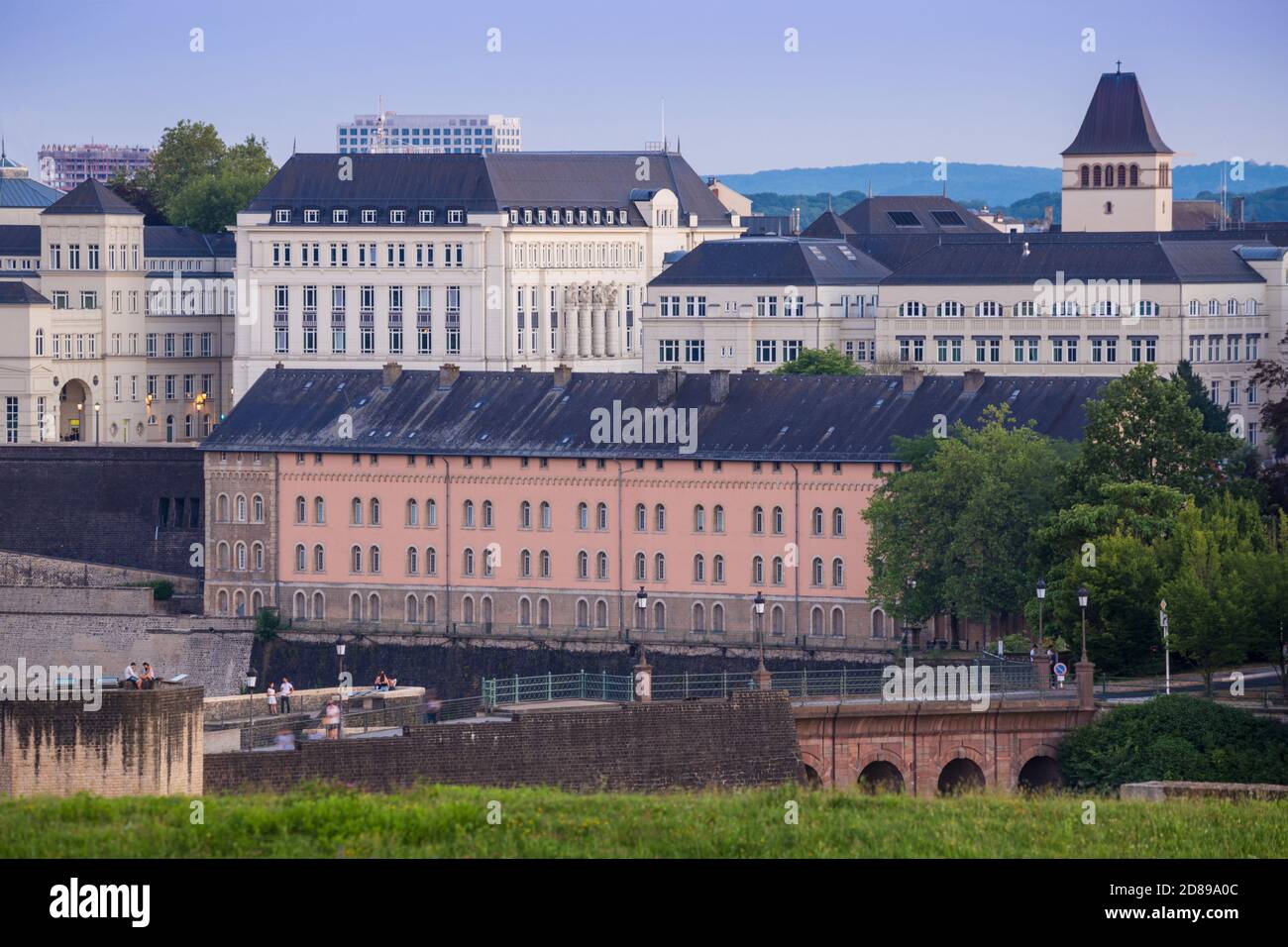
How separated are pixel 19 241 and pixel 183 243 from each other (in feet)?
22.5

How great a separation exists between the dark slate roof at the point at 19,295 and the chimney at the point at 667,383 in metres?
44.6

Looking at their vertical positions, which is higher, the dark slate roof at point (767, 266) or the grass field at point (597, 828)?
A: the dark slate roof at point (767, 266)

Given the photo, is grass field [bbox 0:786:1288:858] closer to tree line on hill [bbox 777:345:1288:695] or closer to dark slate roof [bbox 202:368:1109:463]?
tree line on hill [bbox 777:345:1288:695]

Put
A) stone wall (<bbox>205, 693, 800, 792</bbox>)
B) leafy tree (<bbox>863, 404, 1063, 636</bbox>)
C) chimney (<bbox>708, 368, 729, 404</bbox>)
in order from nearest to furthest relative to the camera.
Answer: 1. stone wall (<bbox>205, 693, 800, 792</bbox>)
2. leafy tree (<bbox>863, 404, 1063, 636</bbox>)
3. chimney (<bbox>708, 368, 729, 404</bbox>)

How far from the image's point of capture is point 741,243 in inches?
6176

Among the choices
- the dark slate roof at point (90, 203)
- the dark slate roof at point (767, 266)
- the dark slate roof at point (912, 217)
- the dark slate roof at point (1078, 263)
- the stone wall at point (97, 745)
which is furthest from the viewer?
the dark slate roof at point (912, 217)

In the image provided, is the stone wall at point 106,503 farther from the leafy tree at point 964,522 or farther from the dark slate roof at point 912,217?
the dark slate roof at point 912,217

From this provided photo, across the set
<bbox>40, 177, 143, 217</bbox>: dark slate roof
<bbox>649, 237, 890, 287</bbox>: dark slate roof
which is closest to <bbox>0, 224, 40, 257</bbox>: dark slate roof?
<bbox>40, 177, 143, 217</bbox>: dark slate roof

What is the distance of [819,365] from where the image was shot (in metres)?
138

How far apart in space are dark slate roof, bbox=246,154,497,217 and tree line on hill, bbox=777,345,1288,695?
5629 centimetres

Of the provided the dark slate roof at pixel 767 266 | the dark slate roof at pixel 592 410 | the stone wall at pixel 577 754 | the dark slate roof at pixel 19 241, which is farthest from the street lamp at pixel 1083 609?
the dark slate roof at pixel 19 241

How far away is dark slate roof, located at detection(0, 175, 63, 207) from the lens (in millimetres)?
183000

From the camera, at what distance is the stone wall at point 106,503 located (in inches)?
5069
